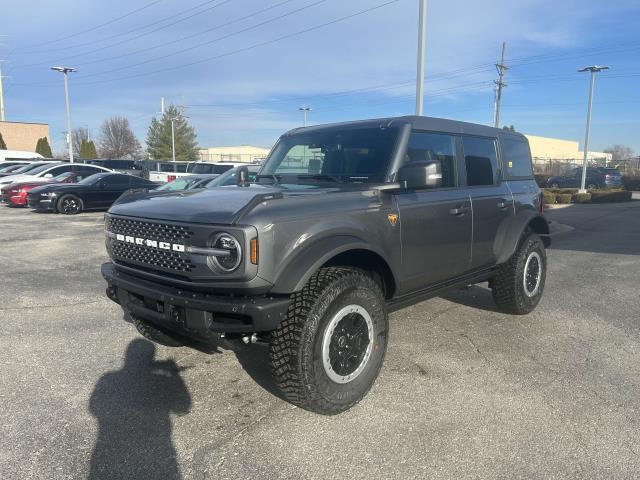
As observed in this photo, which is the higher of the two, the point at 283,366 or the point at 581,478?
the point at 283,366

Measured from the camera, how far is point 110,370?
3957 mm

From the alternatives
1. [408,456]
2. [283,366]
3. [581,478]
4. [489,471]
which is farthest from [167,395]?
[581,478]

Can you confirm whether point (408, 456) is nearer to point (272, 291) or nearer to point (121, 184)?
point (272, 291)

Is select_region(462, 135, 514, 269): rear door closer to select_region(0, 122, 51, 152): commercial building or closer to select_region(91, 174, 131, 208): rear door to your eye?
select_region(91, 174, 131, 208): rear door

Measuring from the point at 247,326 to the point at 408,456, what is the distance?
118cm

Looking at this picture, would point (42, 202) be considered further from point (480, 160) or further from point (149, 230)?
point (480, 160)

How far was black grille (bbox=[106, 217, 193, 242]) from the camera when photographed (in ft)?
10.1

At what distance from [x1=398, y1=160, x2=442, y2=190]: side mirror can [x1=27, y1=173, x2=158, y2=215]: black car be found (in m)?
12.5

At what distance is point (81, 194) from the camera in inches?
618

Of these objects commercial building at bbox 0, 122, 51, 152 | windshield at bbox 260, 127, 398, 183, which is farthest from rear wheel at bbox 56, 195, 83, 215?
commercial building at bbox 0, 122, 51, 152

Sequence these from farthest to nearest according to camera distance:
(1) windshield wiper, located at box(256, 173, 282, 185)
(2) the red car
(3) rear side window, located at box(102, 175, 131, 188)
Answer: (2) the red car < (3) rear side window, located at box(102, 175, 131, 188) < (1) windshield wiper, located at box(256, 173, 282, 185)

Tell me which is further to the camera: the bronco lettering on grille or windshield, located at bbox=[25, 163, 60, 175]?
windshield, located at bbox=[25, 163, 60, 175]

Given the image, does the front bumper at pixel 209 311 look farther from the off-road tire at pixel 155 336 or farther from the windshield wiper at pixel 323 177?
the windshield wiper at pixel 323 177

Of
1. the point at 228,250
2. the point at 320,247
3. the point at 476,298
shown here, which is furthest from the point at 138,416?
the point at 476,298
